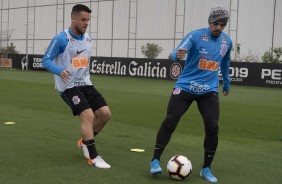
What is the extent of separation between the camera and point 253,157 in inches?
285

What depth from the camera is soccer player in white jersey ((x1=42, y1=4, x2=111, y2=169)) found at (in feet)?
20.5

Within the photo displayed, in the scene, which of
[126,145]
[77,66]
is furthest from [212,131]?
[126,145]

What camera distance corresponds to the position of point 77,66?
6453 millimetres

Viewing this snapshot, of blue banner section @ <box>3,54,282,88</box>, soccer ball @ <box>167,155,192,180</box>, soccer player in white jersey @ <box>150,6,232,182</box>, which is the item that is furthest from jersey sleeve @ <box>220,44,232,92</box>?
blue banner section @ <box>3,54,282,88</box>

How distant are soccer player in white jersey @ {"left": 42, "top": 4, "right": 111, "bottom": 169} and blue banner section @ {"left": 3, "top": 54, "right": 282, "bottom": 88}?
1923 centimetres

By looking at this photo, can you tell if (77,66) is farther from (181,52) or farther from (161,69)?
(161,69)

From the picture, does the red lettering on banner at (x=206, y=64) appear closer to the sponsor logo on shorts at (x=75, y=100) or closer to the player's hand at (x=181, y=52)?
the player's hand at (x=181, y=52)

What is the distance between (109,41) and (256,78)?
65.1 ft

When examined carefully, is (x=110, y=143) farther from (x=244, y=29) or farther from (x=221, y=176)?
(x=244, y=29)

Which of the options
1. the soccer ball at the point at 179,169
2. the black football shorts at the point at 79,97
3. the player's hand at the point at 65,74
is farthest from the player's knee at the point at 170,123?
the player's hand at the point at 65,74

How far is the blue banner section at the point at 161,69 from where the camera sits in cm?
2492

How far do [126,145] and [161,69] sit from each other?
21357mm

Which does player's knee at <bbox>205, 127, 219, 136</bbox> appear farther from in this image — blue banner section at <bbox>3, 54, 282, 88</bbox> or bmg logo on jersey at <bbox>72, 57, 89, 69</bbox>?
blue banner section at <bbox>3, 54, 282, 88</bbox>

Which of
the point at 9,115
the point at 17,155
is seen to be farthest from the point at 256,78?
the point at 17,155
